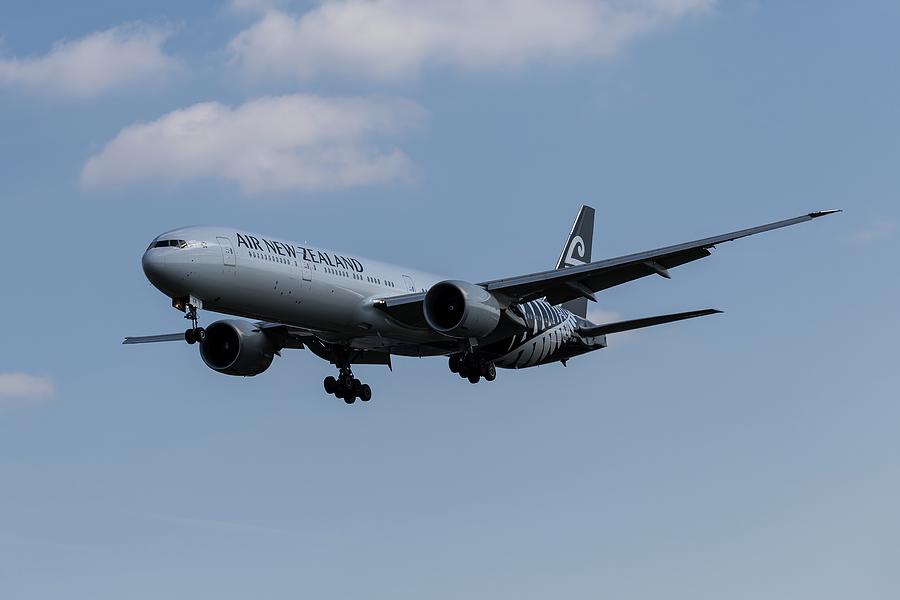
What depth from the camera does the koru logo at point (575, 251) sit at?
5459 cm

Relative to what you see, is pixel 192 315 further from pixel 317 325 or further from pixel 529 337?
pixel 529 337

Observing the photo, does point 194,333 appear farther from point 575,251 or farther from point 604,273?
point 575,251

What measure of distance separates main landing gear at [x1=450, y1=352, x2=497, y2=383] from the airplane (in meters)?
0.03

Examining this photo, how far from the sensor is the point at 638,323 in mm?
43969

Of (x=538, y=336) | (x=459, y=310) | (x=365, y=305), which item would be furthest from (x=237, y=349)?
(x=538, y=336)

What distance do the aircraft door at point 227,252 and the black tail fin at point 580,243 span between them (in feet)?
62.0

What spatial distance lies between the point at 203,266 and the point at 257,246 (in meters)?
2.27

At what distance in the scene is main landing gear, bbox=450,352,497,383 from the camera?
1737 inches

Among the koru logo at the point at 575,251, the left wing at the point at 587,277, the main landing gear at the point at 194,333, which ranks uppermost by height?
the koru logo at the point at 575,251

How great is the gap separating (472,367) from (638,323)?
18.7 ft

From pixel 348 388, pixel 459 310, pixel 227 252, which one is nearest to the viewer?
pixel 227 252

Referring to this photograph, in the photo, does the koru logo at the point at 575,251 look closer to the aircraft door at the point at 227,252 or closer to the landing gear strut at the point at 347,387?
the landing gear strut at the point at 347,387

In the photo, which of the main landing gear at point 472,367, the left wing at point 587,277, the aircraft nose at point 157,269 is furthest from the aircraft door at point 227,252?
the main landing gear at point 472,367

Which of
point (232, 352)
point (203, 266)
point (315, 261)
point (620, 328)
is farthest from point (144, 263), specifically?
point (620, 328)
